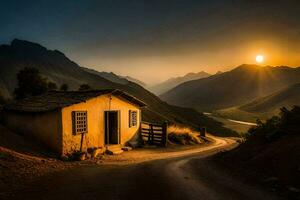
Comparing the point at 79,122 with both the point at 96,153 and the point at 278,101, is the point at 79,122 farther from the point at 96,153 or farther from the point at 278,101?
the point at 278,101

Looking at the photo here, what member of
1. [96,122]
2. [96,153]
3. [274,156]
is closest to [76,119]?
[96,122]

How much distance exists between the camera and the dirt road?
33.3 feet

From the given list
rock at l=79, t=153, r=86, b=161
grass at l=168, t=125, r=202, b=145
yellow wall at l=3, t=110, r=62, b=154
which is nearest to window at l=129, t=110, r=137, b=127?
grass at l=168, t=125, r=202, b=145

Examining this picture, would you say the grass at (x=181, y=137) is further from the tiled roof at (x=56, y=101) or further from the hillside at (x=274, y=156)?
the hillside at (x=274, y=156)

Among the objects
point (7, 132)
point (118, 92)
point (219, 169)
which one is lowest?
point (219, 169)

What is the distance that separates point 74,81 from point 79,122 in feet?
423

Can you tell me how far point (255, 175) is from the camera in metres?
13.0

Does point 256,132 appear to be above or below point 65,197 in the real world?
above

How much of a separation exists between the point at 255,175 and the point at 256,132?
5.40 m

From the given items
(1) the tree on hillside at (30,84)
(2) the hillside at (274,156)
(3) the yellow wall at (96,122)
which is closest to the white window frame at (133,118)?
(3) the yellow wall at (96,122)

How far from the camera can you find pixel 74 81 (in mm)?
146000

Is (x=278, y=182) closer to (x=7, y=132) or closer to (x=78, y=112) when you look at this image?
(x=78, y=112)

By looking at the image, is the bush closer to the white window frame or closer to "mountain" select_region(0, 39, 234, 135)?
the white window frame

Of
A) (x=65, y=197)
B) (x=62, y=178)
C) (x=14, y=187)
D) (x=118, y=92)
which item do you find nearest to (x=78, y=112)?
(x=118, y=92)
